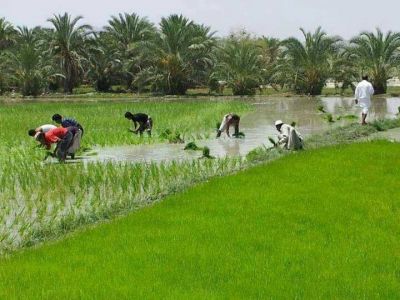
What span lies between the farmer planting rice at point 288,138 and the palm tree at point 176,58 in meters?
27.7

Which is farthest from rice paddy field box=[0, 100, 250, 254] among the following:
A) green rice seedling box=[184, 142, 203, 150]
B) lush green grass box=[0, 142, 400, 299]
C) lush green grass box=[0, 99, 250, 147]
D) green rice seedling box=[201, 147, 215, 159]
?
green rice seedling box=[184, 142, 203, 150]

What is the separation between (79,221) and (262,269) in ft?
9.43

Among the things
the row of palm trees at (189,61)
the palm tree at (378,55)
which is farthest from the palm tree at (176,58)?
the palm tree at (378,55)

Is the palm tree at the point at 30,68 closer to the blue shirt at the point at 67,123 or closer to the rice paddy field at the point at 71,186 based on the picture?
the rice paddy field at the point at 71,186

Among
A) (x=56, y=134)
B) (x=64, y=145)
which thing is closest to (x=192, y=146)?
(x=64, y=145)

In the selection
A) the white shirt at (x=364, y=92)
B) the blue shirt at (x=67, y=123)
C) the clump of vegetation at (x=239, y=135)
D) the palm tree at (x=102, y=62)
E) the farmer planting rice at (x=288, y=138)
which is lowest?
the clump of vegetation at (x=239, y=135)

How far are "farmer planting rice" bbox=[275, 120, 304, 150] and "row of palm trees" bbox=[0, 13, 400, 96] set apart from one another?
90.9 ft

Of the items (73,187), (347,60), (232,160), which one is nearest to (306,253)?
(73,187)

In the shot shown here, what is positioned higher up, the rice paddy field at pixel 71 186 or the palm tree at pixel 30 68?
the palm tree at pixel 30 68

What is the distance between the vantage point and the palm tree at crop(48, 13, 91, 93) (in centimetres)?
4297

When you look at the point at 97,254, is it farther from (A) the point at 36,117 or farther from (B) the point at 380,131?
(A) the point at 36,117

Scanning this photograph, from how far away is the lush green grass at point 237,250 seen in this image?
178 inches

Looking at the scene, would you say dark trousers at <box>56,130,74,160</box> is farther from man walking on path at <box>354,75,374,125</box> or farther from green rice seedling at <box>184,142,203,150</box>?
man walking on path at <box>354,75,374,125</box>

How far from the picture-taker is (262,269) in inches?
192
